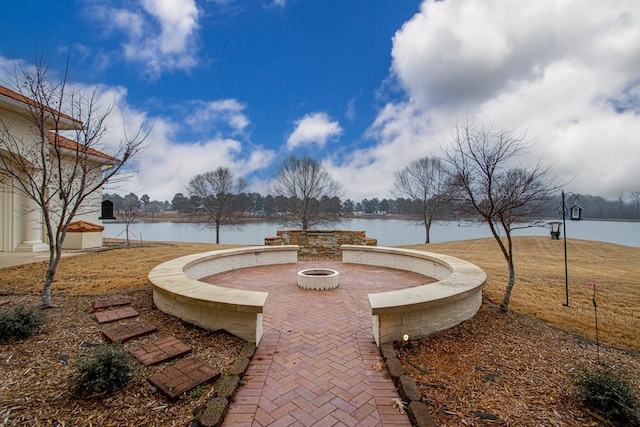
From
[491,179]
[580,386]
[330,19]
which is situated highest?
[330,19]

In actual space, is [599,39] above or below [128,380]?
above

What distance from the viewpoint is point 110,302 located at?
14.2 feet

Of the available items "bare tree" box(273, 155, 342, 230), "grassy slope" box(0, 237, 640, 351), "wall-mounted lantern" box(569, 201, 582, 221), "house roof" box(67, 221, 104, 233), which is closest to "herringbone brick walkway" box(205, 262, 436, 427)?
"grassy slope" box(0, 237, 640, 351)

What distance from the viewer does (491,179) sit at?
4.71 metres

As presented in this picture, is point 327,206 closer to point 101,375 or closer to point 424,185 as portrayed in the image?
point 424,185

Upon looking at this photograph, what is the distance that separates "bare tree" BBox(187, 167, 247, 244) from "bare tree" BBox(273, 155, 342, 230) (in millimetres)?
4448

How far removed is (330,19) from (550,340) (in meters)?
9.92

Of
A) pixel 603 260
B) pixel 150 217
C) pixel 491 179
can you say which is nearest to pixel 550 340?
pixel 491 179

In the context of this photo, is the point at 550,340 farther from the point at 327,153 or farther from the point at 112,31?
the point at 327,153

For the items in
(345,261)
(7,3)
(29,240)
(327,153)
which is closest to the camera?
(7,3)

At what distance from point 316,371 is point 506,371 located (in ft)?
5.91

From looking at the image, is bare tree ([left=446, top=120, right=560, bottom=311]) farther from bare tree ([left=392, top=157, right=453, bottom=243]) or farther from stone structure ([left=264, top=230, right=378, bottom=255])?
bare tree ([left=392, top=157, right=453, bottom=243])

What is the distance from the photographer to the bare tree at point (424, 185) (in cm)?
2116

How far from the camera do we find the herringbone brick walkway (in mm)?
2090
